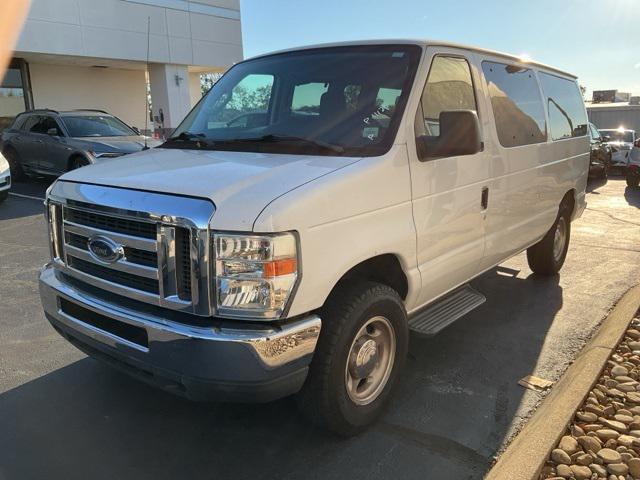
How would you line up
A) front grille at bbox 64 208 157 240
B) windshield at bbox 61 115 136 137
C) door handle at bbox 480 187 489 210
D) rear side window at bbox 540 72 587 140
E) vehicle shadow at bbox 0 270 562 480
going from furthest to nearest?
1. windshield at bbox 61 115 136 137
2. rear side window at bbox 540 72 587 140
3. door handle at bbox 480 187 489 210
4. vehicle shadow at bbox 0 270 562 480
5. front grille at bbox 64 208 157 240

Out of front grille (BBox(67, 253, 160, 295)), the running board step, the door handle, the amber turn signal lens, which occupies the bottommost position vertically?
the running board step

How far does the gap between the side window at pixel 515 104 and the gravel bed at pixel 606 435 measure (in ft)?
6.06

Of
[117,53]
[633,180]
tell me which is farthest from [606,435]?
[117,53]

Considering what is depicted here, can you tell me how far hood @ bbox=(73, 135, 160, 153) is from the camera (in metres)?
10.7

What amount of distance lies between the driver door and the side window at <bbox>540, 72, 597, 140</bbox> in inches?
68.1

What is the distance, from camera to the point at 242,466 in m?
2.86

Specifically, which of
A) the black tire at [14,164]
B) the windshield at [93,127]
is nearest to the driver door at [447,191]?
the windshield at [93,127]

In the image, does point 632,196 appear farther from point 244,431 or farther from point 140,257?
point 140,257

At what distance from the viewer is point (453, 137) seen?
321cm

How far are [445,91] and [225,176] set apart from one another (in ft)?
5.68

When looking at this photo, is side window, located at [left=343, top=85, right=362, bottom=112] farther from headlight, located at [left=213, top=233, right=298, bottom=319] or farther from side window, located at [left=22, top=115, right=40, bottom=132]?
side window, located at [left=22, top=115, right=40, bottom=132]

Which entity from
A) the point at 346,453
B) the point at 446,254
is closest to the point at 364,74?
the point at 446,254

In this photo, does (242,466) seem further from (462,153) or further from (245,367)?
(462,153)

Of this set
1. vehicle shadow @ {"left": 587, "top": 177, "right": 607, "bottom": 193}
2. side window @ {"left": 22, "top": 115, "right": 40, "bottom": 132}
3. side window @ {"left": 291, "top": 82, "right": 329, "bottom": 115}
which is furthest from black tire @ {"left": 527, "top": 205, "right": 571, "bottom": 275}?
side window @ {"left": 22, "top": 115, "right": 40, "bottom": 132}
